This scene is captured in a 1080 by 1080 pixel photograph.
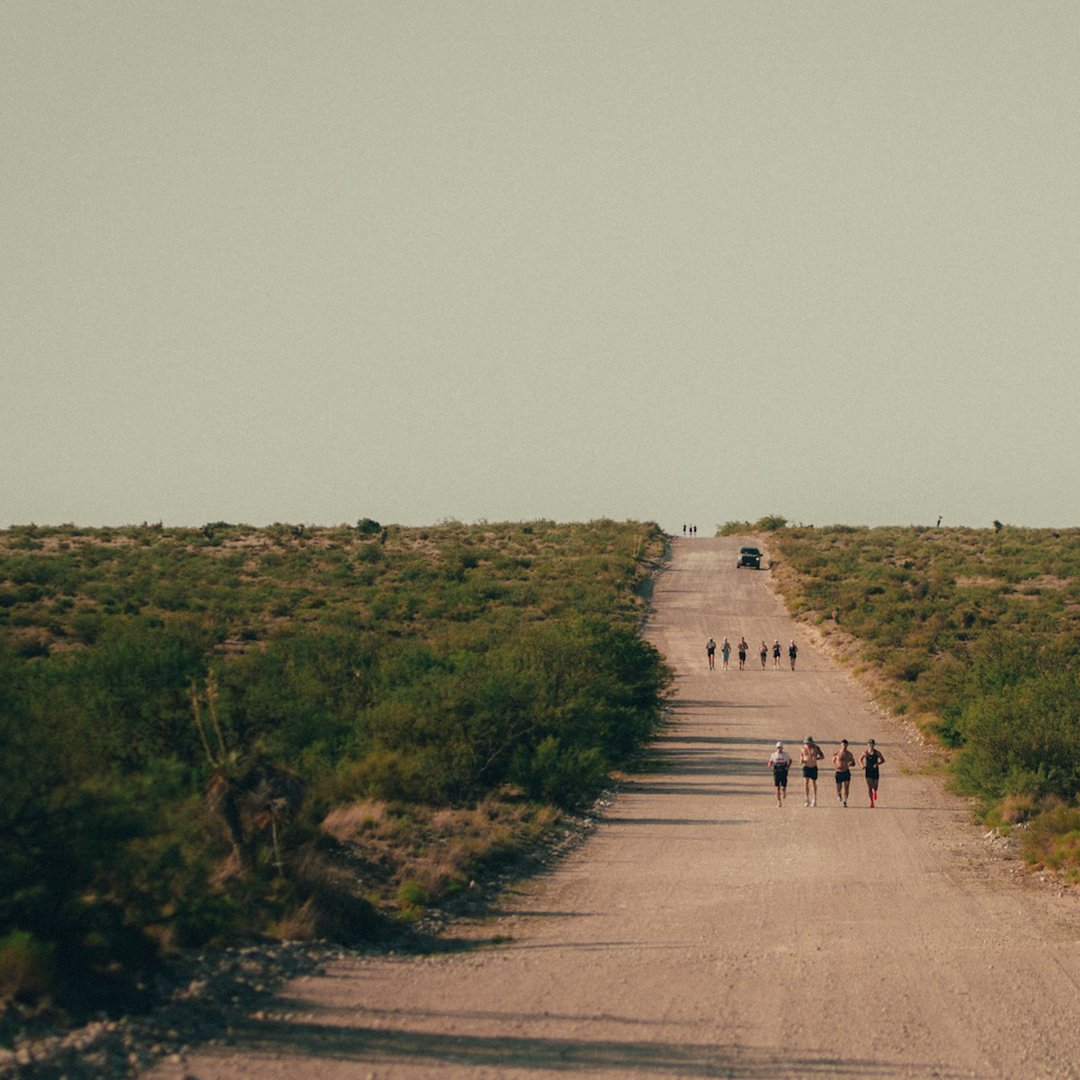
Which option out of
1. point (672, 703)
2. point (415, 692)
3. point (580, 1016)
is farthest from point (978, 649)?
point (580, 1016)

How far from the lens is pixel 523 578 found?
70.2 metres

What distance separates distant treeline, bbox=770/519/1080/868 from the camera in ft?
76.3

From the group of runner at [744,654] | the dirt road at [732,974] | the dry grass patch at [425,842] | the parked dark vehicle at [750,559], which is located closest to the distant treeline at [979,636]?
the dirt road at [732,974]

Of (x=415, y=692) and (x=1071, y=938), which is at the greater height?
(x=415, y=692)

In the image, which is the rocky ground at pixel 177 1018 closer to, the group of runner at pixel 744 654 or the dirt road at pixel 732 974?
the dirt road at pixel 732 974

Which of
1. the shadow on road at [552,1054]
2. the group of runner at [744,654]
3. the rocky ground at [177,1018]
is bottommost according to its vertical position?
the group of runner at [744,654]

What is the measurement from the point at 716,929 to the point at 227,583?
49964 mm

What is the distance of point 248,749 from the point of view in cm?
1719

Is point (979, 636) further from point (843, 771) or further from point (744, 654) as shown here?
point (843, 771)

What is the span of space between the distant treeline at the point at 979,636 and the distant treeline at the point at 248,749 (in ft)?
26.6

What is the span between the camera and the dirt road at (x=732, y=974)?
10.2 meters

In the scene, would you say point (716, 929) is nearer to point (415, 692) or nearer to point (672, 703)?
point (415, 692)

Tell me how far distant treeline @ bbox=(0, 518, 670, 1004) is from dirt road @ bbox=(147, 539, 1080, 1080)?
4.73 feet

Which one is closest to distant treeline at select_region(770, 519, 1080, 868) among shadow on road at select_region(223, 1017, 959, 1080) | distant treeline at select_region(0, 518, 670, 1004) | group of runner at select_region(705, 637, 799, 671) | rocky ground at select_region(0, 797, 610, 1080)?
group of runner at select_region(705, 637, 799, 671)
